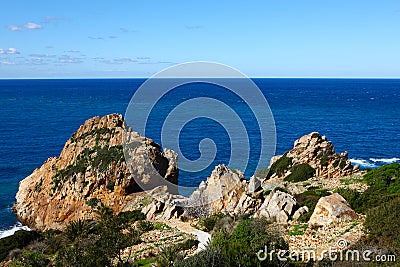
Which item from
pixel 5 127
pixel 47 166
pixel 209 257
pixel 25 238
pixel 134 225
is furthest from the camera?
pixel 5 127

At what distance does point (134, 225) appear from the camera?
2766cm

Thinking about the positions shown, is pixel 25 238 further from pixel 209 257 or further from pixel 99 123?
pixel 209 257

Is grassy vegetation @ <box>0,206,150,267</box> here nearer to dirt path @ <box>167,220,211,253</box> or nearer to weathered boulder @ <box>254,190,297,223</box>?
dirt path @ <box>167,220,211,253</box>

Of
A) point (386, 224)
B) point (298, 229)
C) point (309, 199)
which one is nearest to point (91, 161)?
point (309, 199)

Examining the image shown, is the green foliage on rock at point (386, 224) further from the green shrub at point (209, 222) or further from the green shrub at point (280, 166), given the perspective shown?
the green shrub at point (280, 166)

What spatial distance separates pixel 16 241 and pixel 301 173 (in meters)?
25.3

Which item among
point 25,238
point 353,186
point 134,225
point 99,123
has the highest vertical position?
point 99,123

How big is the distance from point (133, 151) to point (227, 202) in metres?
13.6

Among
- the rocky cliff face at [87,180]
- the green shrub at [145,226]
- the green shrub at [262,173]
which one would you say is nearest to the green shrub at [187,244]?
the green shrub at [145,226]

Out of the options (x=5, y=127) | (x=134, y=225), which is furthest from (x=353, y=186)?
(x=5, y=127)

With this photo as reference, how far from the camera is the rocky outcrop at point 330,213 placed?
20.3 meters

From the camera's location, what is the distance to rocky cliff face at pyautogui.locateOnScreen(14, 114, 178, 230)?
37312 mm

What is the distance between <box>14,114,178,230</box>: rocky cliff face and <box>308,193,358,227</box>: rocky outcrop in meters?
18.9

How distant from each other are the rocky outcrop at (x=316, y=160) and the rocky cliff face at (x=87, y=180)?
37.2 feet
